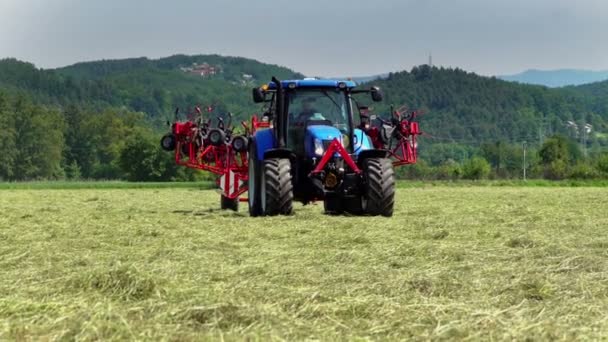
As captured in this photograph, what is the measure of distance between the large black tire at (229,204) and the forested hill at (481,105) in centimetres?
14654

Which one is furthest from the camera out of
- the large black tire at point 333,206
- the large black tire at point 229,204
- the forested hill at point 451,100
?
the forested hill at point 451,100

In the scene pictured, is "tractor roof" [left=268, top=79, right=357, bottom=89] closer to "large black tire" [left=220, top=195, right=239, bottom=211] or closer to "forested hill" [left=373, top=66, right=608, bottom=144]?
"large black tire" [left=220, top=195, right=239, bottom=211]

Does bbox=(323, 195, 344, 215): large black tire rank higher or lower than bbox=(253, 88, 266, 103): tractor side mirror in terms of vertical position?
lower

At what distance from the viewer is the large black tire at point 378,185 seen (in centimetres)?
1391

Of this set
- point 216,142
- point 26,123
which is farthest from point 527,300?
point 26,123

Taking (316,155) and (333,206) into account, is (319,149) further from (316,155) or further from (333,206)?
(333,206)

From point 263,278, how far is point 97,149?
109 metres

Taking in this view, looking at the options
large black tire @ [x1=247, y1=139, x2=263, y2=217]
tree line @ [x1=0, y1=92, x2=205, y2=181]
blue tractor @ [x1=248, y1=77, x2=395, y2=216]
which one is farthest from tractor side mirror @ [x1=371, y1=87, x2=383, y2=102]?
tree line @ [x1=0, y1=92, x2=205, y2=181]

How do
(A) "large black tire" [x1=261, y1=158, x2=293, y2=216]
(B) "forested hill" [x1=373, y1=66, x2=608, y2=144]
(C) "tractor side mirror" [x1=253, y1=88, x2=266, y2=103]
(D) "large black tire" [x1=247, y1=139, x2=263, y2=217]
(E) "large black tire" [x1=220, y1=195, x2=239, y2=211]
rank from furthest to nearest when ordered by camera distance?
(B) "forested hill" [x1=373, y1=66, x2=608, y2=144] < (E) "large black tire" [x1=220, y1=195, x2=239, y2=211] < (D) "large black tire" [x1=247, y1=139, x2=263, y2=217] < (C) "tractor side mirror" [x1=253, y1=88, x2=266, y2=103] < (A) "large black tire" [x1=261, y1=158, x2=293, y2=216]

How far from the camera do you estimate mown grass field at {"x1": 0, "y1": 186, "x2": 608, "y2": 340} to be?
468 centimetres

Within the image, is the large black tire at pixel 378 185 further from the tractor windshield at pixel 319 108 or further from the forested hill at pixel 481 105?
the forested hill at pixel 481 105

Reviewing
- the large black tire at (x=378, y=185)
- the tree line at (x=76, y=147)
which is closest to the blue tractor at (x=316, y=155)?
the large black tire at (x=378, y=185)

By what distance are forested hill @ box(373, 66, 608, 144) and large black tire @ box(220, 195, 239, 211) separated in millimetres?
146543

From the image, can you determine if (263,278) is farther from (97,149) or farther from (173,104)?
(173,104)
